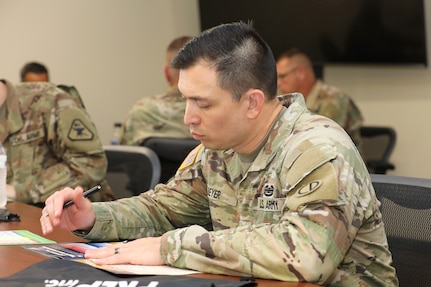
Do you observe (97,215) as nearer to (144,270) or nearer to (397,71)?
(144,270)

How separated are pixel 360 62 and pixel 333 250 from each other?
4818mm

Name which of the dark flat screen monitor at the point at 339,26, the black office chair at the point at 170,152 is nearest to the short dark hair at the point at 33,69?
the dark flat screen monitor at the point at 339,26

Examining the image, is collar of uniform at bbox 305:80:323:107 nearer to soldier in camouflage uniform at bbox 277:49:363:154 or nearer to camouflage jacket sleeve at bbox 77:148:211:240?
soldier in camouflage uniform at bbox 277:49:363:154

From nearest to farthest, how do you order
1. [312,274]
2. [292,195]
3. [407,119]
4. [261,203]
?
[312,274], [292,195], [261,203], [407,119]

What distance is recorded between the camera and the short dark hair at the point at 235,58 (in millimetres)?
1994

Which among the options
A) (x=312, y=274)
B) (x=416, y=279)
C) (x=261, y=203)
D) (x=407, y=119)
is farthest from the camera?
(x=407, y=119)

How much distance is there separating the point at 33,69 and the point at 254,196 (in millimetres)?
4616

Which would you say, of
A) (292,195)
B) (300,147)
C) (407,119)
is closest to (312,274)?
(292,195)

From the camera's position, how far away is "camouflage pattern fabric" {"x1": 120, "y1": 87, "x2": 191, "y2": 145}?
5.03 m

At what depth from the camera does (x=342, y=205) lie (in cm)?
179

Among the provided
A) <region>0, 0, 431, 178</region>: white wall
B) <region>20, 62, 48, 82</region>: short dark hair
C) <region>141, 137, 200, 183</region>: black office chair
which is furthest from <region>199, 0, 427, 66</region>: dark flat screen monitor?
<region>141, 137, 200, 183</region>: black office chair

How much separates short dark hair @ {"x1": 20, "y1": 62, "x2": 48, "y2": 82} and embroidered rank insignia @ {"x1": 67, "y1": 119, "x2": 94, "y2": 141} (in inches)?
121

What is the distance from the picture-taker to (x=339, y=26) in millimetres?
6473

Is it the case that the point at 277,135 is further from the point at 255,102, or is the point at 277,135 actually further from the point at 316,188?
the point at 316,188
